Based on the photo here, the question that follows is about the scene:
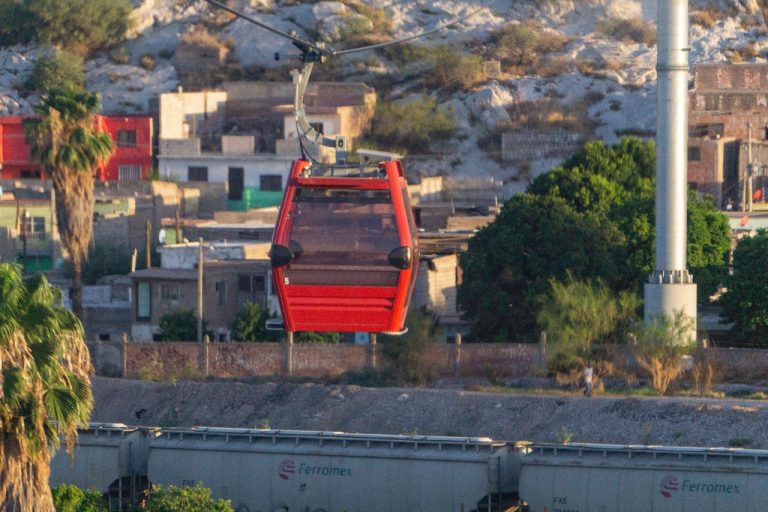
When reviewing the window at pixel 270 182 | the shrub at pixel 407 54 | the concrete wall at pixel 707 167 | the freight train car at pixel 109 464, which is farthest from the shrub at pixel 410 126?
the freight train car at pixel 109 464

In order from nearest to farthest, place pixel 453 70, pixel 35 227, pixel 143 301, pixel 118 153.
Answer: pixel 143 301 → pixel 35 227 → pixel 118 153 → pixel 453 70

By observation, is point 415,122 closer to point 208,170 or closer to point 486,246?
point 208,170

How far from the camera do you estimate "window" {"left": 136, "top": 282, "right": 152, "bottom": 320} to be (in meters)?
58.5

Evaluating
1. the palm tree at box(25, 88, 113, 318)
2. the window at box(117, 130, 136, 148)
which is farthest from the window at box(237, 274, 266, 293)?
the window at box(117, 130, 136, 148)

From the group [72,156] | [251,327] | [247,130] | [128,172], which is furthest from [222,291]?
[247,130]

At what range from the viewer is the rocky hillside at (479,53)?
290 feet

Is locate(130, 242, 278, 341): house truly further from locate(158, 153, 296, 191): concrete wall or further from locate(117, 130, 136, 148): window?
locate(117, 130, 136, 148): window

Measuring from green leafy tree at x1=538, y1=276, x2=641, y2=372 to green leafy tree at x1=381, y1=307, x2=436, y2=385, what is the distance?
3.42 metres

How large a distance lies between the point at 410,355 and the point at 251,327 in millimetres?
7656

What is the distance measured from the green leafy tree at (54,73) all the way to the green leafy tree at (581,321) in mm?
51872

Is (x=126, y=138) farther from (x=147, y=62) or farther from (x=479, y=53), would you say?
(x=479, y=53)

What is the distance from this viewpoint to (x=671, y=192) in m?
45.8

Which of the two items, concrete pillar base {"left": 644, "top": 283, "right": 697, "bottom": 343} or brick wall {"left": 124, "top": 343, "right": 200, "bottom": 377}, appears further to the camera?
brick wall {"left": 124, "top": 343, "right": 200, "bottom": 377}

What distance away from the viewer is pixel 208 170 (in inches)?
3214
